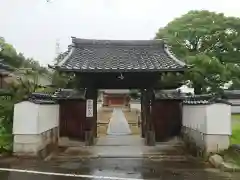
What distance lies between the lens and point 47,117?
12227 millimetres

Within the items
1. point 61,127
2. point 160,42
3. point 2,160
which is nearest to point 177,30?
point 160,42

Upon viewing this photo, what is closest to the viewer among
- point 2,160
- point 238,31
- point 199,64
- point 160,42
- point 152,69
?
point 2,160

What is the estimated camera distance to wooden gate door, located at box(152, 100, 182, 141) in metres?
14.9

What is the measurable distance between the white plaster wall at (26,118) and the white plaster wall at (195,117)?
542cm

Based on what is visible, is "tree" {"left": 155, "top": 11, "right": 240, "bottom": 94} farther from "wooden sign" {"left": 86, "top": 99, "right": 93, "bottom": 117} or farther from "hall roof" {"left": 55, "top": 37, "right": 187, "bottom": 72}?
"wooden sign" {"left": 86, "top": 99, "right": 93, "bottom": 117}

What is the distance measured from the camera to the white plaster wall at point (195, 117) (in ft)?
35.9

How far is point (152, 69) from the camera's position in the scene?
43.0 feet

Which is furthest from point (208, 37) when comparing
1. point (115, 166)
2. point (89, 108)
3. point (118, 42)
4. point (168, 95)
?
point (115, 166)

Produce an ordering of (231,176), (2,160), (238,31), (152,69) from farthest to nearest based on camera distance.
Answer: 1. (238,31)
2. (152,69)
3. (2,160)
4. (231,176)

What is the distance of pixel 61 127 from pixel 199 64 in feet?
37.9

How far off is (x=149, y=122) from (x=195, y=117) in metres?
2.77

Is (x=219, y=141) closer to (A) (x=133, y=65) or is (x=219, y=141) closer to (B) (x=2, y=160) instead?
(A) (x=133, y=65)

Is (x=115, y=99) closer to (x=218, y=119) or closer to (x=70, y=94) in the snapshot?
(x=70, y=94)

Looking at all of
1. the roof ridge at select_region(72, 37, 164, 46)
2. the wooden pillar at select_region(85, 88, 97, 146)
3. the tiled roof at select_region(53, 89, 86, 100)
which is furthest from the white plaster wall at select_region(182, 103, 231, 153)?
the roof ridge at select_region(72, 37, 164, 46)
